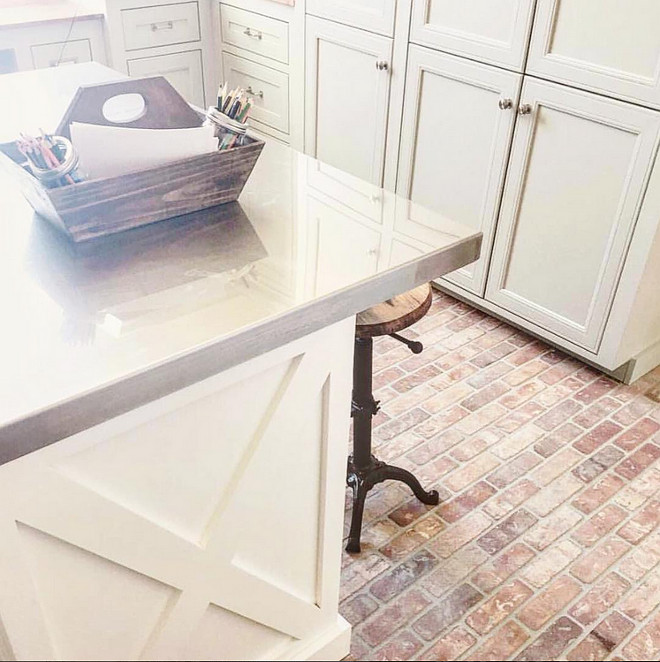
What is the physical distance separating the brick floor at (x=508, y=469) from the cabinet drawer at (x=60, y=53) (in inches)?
69.1

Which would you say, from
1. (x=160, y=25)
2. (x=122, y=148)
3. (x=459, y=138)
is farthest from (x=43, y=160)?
(x=160, y=25)

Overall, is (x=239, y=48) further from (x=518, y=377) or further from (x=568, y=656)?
(x=568, y=656)

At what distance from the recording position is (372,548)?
1.62m

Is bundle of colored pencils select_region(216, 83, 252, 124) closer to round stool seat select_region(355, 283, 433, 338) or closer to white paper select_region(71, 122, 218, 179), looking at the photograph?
white paper select_region(71, 122, 218, 179)

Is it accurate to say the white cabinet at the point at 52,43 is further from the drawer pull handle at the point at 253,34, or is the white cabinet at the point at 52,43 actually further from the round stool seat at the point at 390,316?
the round stool seat at the point at 390,316

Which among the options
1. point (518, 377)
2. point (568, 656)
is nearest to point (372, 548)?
point (518, 377)

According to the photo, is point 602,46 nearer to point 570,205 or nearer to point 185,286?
point 570,205

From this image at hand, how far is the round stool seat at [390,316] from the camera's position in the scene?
1.32m

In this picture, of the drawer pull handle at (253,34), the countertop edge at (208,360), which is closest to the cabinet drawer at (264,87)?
the drawer pull handle at (253,34)

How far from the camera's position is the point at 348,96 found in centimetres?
257

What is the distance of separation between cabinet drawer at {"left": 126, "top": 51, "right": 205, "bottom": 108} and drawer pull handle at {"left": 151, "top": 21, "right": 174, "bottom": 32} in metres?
0.11

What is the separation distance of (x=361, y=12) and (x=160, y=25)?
1.03 meters

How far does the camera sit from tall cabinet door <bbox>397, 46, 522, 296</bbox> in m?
2.11

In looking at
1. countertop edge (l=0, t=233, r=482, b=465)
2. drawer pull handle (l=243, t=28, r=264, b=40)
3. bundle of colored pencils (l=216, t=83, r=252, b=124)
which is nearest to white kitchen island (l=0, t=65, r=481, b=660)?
countertop edge (l=0, t=233, r=482, b=465)
